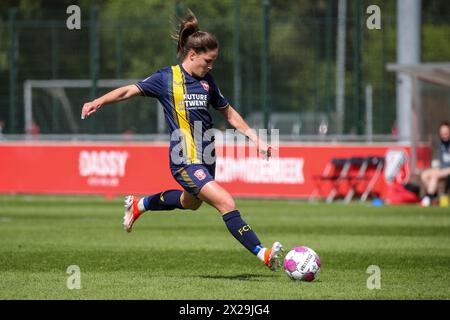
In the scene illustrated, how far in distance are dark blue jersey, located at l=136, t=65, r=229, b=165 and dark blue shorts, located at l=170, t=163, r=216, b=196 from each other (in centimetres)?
6

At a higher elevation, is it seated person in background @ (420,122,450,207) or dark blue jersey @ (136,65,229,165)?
dark blue jersey @ (136,65,229,165)

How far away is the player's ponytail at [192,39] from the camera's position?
33.0ft

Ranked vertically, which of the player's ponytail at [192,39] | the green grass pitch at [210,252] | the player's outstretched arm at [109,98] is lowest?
the green grass pitch at [210,252]

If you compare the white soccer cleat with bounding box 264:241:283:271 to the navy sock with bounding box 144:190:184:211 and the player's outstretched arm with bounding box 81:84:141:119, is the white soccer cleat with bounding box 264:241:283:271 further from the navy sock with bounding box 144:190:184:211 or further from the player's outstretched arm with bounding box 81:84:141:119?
the player's outstretched arm with bounding box 81:84:141:119

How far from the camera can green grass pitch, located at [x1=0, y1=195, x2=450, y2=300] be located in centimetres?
907

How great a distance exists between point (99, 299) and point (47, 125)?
2205cm

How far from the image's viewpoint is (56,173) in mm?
26375

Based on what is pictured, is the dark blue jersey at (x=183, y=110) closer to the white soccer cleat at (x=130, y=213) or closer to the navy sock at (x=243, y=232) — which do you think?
the navy sock at (x=243, y=232)

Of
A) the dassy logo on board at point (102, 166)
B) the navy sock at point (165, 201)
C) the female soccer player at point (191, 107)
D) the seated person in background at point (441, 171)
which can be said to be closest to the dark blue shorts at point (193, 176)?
the female soccer player at point (191, 107)

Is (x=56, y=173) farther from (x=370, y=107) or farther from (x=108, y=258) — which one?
(x=108, y=258)

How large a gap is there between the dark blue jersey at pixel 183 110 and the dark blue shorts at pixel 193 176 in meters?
0.06

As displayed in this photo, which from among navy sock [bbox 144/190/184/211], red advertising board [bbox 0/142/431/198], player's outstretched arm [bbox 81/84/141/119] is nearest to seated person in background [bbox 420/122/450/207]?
red advertising board [bbox 0/142/431/198]

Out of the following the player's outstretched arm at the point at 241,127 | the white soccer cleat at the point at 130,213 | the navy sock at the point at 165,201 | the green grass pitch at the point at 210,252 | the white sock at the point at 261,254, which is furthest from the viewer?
the white soccer cleat at the point at 130,213

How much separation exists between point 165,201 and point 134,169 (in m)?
15.0
